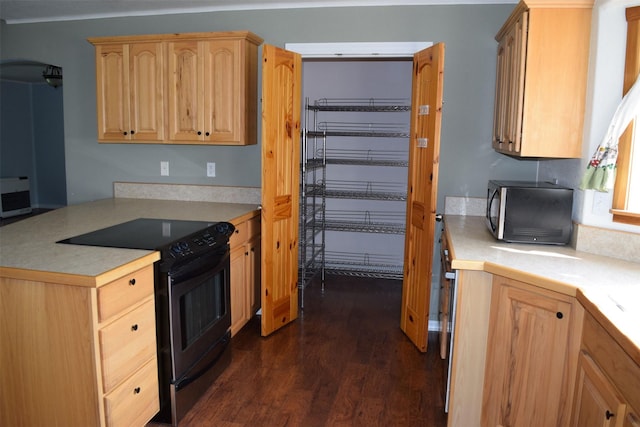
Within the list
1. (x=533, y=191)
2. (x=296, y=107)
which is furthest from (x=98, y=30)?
(x=533, y=191)

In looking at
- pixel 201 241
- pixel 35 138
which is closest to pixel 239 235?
pixel 201 241

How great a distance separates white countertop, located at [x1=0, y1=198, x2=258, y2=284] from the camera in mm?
1904

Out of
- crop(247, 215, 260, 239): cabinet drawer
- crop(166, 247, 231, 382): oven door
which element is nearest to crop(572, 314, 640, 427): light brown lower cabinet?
crop(166, 247, 231, 382): oven door

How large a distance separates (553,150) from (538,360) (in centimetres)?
117

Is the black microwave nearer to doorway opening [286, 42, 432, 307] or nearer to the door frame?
the door frame

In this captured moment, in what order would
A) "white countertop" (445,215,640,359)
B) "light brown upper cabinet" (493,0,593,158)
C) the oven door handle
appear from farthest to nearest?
1. "light brown upper cabinet" (493,0,593,158)
2. the oven door handle
3. "white countertop" (445,215,640,359)

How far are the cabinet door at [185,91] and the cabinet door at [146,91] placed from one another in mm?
77

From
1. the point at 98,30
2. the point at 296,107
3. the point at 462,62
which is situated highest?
the point at 98,30

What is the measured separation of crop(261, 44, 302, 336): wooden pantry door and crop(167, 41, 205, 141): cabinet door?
1.84ft

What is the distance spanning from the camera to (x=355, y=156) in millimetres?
5176

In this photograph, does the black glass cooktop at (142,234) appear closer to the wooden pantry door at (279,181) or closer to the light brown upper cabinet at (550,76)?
the wooden pantry door at (279,181)

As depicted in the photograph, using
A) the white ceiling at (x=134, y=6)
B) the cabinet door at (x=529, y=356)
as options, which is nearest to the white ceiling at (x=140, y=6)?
the white ceiling at (x=134, y=6)

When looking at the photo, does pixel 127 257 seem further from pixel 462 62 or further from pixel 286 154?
pixel 462 62

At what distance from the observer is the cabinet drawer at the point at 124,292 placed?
188 centimetres
